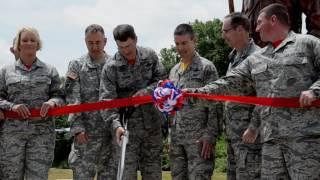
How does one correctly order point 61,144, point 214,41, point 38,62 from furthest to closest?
point 214,41, point 61,144, point 38,62

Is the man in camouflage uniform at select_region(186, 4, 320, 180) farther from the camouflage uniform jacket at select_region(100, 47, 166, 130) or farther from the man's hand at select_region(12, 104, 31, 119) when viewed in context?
the man's hand at select_region(12, 104, 31, 119)

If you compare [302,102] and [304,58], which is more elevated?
[304,58]

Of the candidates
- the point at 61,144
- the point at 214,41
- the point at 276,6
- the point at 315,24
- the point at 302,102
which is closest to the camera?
the point at 302,102

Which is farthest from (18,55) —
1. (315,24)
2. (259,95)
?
(315,24)

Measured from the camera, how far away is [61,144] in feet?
90.2

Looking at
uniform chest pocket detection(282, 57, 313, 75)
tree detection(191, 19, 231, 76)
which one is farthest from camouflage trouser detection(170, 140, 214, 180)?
tree detection(191, 19, 231, 76)

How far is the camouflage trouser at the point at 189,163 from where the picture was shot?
6352 mm

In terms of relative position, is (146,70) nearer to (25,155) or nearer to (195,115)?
(195,115)

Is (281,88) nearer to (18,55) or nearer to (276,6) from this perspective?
(276,6)

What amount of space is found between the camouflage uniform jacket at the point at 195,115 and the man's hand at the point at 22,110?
63.9 inches

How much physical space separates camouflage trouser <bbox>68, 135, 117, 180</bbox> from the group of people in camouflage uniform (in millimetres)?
12

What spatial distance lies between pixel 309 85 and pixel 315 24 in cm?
121

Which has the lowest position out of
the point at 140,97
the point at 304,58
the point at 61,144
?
the point at 61,144

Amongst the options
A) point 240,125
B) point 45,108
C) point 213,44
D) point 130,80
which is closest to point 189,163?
point 240,125
